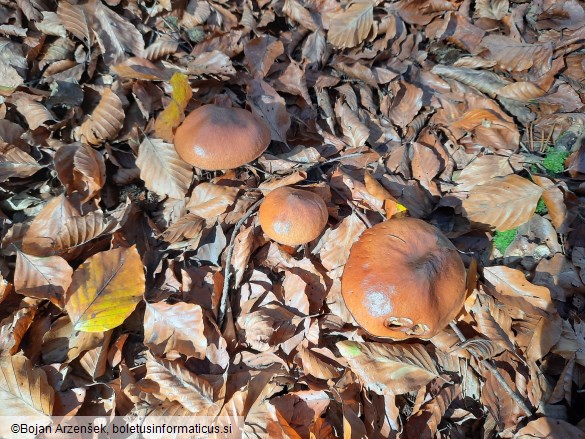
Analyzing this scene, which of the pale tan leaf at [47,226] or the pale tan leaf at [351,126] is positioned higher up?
the pale tan leaf at [351,126]

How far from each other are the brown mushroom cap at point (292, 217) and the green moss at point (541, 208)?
1.80 m

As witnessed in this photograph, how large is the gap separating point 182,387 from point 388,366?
4.34ft

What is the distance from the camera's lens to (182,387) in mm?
2477

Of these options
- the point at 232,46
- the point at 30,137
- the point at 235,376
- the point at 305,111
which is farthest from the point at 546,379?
the point at 30,137

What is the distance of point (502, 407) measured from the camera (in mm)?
2576

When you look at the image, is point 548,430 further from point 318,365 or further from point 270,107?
point 270,107

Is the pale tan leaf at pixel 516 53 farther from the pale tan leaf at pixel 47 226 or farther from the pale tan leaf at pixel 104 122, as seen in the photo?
the pale tan leaf at pixel 47 226

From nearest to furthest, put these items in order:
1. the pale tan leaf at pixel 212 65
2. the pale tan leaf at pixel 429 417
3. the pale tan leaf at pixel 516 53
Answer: the pale tan leaf at pixel 429 417, the pale tan leaf at pixel 212 65, the pale tan leaf at pixel 516 53

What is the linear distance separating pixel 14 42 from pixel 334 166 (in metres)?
2.90

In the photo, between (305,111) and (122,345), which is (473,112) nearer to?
(305,111)

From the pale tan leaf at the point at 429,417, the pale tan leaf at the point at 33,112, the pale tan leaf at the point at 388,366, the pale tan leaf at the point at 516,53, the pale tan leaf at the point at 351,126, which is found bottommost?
the pale tan leaf at the point at 429,417

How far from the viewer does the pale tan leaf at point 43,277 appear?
2.59 meters

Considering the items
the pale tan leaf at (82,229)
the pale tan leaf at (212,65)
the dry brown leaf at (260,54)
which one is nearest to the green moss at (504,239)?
the dry brown leaf at (260,54)

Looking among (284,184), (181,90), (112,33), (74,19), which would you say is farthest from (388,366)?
(74,19)
